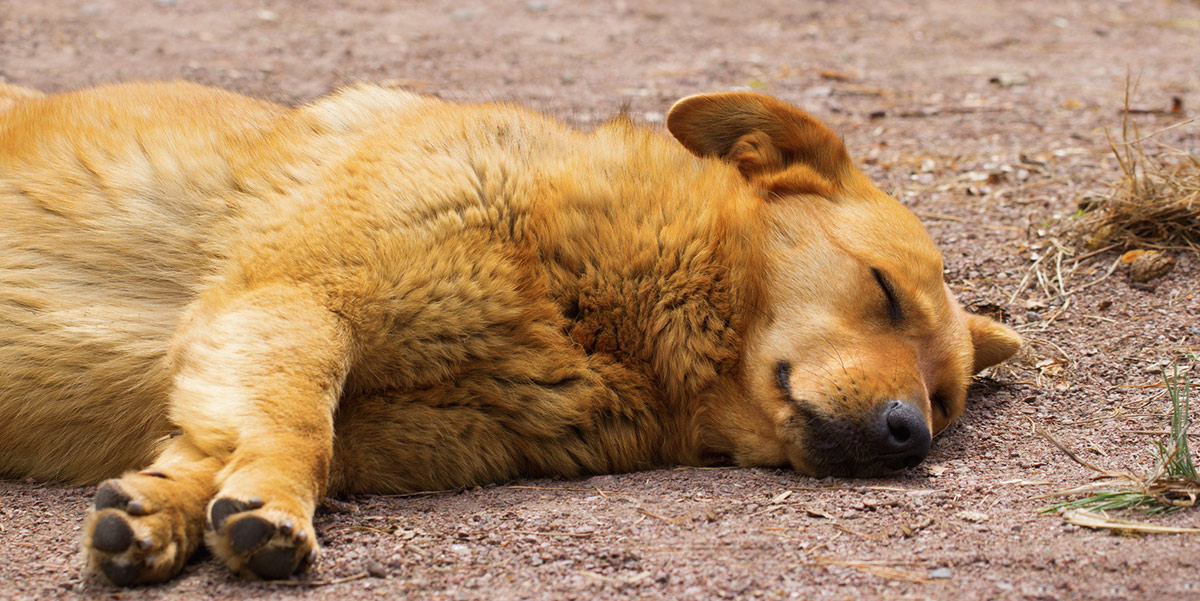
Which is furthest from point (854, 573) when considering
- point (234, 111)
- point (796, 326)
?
point (234, 111)

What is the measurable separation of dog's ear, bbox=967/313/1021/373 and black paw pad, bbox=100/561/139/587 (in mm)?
2994

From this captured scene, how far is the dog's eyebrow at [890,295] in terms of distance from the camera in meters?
3.50

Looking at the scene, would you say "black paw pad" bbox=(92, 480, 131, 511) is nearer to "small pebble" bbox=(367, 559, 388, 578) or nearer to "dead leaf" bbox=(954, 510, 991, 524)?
"small pebble" bbox=(367, 559, 388, 578)

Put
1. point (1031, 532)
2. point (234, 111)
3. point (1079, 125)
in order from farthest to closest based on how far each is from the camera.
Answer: point (1079, 125) → point (234, 111) → point (1031, 532)

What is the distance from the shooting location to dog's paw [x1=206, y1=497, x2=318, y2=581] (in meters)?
2.43

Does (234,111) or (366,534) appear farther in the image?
(234,111)

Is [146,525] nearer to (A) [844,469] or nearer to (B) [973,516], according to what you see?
(A) [844,469]

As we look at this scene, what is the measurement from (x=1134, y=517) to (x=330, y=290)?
2.23 meters

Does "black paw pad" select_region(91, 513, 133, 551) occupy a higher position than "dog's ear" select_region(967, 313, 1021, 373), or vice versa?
"black paw pad" select_region(91, 513, 133, 551)

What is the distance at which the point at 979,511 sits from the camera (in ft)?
9.53

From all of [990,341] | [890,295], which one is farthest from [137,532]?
[990,341]

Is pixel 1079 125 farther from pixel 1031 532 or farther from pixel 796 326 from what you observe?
pixel 1031 532

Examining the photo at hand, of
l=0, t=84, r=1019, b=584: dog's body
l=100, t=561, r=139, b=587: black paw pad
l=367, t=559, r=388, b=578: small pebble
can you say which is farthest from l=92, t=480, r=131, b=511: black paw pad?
l=367, t=559, r=388, b=578: small pebble

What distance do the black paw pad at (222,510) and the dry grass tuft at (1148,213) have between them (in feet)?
13.3
